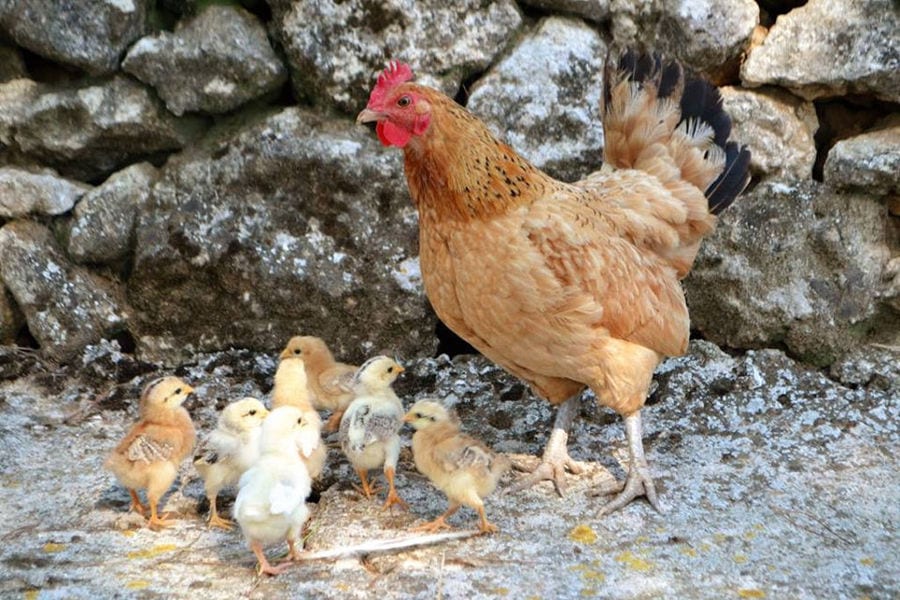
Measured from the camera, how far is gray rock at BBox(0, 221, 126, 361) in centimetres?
458

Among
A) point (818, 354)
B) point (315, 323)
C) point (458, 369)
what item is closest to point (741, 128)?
A: point (818, 354)

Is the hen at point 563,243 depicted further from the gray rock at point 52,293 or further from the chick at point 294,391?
the gray rock at point 52,293

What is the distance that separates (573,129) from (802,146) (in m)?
1.10

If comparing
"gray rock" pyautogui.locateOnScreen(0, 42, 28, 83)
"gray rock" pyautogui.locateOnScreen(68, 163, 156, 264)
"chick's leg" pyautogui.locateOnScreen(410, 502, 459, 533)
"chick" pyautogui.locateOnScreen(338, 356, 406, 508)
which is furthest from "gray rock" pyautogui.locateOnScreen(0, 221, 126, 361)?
"chick's leg" pyautogui.locateOnScreen(410, 502, 459, 533)

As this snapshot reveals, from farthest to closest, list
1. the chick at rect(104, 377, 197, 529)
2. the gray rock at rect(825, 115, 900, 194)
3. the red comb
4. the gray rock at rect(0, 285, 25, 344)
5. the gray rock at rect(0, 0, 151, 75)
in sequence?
the gray rock at rect(0, 285, 25, 344)
the gray rock at rect(825, 115, 900, 194)
the gray rock at rect(0, 0, 151, 75)
the red comb
the chick at rect(104, 377, 197, 529)

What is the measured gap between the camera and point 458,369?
479 cm

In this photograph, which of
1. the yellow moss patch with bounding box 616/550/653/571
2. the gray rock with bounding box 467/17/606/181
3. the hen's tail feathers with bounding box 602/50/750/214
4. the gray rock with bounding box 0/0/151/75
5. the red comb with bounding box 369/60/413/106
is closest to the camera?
the yellow moss patch with bounding box 616/550/653/571

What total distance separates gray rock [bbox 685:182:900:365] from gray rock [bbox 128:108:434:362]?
5.04ft

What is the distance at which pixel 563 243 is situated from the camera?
3.60 meters

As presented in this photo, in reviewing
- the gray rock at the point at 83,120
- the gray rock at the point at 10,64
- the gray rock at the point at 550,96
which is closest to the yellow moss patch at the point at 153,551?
the gray rock at the point at 83,120

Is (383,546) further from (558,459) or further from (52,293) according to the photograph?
(52,293)

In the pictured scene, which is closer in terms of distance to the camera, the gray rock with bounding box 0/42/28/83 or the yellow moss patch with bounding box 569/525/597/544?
the yellow moss patch with bounding box 569/525/597/544

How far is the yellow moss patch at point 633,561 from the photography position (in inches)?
127

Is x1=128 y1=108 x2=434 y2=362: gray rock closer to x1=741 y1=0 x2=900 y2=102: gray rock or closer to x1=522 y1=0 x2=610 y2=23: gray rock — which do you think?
x1=522 y1=0 x2=610 y2=23: gray rock
